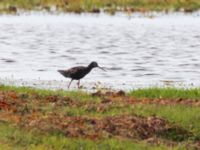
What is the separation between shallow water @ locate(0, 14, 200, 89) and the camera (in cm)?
2683

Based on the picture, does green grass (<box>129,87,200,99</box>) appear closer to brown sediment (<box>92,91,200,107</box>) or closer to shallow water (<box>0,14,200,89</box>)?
brown sediment (<box>92,91,200,107</box>)

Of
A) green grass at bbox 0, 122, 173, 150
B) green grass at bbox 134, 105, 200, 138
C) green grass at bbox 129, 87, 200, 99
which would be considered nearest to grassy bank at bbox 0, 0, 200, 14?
green grass at bbox 129, 87, 200, 99

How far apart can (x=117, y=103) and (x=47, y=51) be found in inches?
824

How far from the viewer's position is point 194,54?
116 feet

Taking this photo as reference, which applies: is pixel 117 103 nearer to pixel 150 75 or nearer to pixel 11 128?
pixel 11 128

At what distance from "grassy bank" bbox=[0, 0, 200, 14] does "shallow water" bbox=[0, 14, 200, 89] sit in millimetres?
3626

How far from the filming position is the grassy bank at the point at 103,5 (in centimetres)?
6053

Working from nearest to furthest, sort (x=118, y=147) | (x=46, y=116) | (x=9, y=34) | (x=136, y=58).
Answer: (x=118, y=147)
(x=46, y=116)
(x=136, y=58)
(x=9, y=34)

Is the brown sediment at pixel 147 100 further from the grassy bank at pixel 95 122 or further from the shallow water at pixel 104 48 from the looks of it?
the shallow water at pixel 104 48

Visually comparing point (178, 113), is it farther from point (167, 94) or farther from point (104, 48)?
point (104, 48)

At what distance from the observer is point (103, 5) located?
204 feet

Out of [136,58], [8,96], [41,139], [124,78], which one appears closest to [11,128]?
[41,139]

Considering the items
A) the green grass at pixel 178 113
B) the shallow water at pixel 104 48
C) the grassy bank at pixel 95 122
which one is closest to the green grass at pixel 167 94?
the grassy bank at pixel 95 122

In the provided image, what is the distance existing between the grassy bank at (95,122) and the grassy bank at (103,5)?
43.2m
